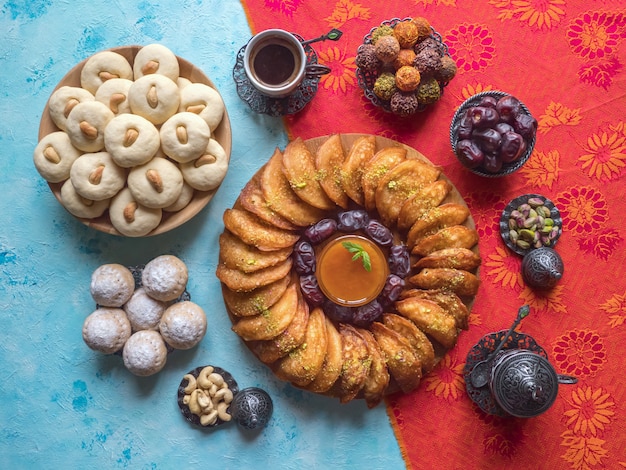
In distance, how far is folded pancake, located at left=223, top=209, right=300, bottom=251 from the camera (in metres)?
2.82

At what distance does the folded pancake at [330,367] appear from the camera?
9.32 ft

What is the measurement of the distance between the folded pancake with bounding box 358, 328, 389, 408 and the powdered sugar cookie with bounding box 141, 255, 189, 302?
98 centimetres

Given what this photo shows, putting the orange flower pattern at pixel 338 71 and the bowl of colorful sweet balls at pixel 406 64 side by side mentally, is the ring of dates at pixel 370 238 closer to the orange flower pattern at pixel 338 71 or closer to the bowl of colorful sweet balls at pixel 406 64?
the bowl of colorful sweet balls at pixel 406 64

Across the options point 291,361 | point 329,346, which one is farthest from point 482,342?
point 291,361

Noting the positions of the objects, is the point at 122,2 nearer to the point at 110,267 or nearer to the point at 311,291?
the point at 110,267

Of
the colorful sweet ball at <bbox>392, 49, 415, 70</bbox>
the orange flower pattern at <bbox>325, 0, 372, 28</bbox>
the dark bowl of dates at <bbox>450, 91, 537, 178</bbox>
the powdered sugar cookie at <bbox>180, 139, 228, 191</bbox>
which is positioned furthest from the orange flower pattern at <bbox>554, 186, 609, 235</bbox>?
the powdered sugar cookie at <bbox>180, 139, 228, 191</bbox>

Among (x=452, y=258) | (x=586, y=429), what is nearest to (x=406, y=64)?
(x=452, y=258)

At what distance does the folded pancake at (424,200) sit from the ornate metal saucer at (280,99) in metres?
0.79

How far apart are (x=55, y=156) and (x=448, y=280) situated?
2.03 meters

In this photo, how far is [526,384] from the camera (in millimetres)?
2619

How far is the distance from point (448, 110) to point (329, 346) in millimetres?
1434

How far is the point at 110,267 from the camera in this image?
300 cm

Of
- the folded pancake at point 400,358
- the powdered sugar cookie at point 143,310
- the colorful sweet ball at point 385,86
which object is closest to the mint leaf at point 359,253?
the folded pancake at point 400,358

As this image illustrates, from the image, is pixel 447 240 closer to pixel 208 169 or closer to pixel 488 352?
pixel 488 352
